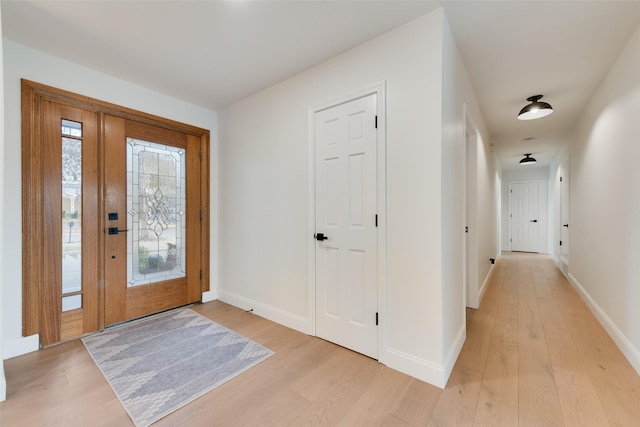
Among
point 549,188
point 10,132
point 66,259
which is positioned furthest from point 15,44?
point 549,188

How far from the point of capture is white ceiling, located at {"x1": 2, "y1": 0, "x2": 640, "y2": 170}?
181 cm

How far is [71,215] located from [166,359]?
165 cm

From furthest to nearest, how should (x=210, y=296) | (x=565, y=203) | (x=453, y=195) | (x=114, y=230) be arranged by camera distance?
(x=565, y=203) < (x=210, y=296) < (x=114, y=230) < (x=453, y=195)

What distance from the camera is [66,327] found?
8.09 feet

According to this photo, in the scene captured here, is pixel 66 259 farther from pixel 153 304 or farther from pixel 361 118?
pixel 361 118

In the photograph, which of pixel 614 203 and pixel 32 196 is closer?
pixel 32 196

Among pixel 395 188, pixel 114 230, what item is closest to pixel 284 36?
pixel 395 188

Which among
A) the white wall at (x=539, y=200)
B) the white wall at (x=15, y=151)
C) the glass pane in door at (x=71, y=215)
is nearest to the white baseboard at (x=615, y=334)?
the glass pane in door at (x=71, y=215)

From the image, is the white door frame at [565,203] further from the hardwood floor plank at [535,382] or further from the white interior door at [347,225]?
the white interior door at [347,225]

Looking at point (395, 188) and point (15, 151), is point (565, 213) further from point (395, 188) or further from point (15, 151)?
point (15, 151)

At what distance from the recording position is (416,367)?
189 centimetres

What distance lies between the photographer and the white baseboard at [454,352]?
1856 mm

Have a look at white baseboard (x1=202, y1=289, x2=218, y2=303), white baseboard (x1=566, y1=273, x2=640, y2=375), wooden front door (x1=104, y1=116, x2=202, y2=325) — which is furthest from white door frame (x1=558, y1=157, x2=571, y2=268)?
wooden front door (x1=104, y1=116, x2=202, y2=325)

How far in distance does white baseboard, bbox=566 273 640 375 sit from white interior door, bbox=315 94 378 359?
6.29 feet
